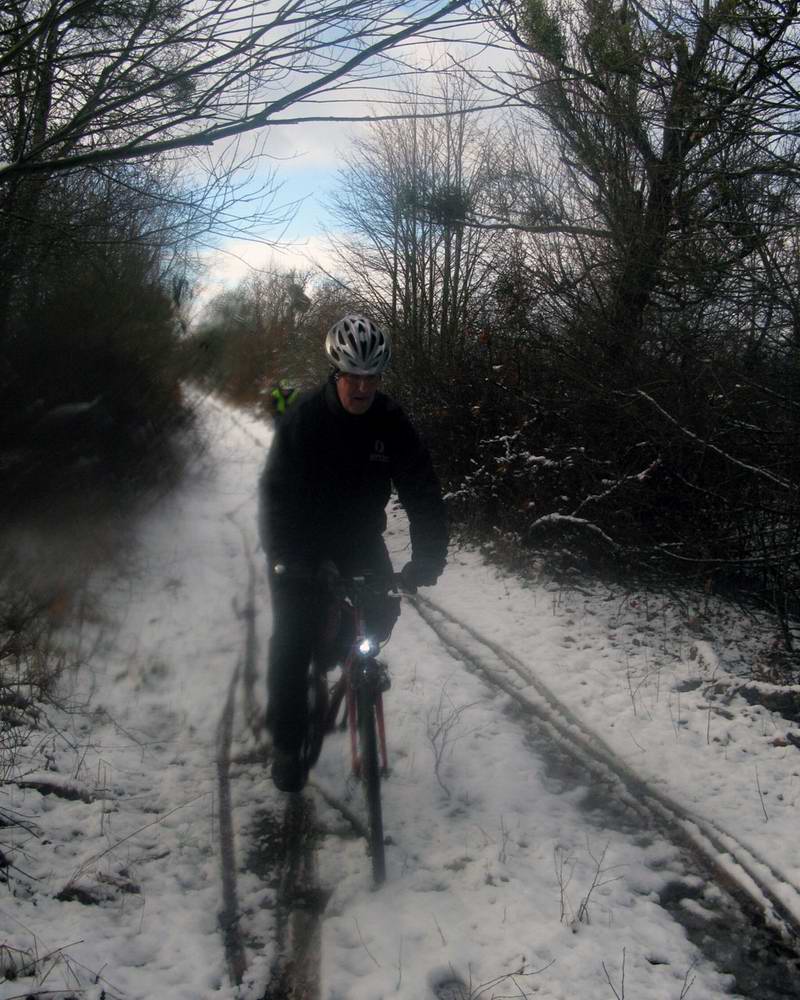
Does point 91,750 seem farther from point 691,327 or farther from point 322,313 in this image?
point 322,313

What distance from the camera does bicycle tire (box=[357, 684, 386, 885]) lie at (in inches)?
136

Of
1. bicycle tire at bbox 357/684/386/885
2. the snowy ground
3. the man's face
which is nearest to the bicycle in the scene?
bicycle tire at bbox 357/684/386/885

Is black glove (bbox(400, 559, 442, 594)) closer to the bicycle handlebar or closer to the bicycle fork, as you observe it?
the bicycle handlebar

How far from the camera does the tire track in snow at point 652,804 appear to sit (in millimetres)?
3357

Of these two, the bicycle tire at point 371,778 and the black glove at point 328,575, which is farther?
the black glove at point 328,575

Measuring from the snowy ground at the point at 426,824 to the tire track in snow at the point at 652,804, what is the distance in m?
0.06

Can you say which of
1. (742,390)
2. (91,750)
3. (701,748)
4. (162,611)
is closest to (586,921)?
(701,748)

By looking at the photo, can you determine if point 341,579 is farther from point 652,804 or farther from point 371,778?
point 652,804

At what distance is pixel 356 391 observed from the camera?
380 centimetres

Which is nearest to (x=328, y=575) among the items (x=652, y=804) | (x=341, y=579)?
(x=341, y=579)

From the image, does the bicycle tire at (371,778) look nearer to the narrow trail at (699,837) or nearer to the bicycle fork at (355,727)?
the bicycle fork at (355,727)

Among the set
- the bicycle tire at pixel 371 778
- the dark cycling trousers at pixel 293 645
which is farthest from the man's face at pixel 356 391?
the bicycle tire at pixel 371 778

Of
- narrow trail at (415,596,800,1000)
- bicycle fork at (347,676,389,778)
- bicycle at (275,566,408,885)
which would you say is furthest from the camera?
bicycle fork at (347,676,389,778)

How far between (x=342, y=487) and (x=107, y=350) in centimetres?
938
